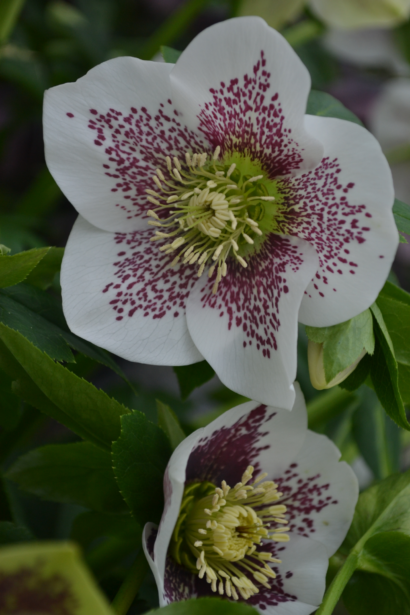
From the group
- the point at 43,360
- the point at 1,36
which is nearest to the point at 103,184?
the point at 43,360

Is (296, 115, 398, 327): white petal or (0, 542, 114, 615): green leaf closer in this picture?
(0, 542, 114, 615): green leaf

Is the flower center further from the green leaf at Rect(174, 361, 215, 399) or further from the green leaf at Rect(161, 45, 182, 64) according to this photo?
the green leaf at Rect(161, 45, 182, 64)

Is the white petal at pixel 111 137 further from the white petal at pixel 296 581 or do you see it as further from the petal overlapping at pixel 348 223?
the white petal at pixel 296 581

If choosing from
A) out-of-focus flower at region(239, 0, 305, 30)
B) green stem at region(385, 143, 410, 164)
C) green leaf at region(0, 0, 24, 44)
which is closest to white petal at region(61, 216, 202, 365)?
green leaf at region(0, 0, 24, 44)

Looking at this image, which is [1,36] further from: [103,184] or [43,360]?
[43,360]

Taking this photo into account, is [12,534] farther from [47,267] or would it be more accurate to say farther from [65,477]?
[47,267]

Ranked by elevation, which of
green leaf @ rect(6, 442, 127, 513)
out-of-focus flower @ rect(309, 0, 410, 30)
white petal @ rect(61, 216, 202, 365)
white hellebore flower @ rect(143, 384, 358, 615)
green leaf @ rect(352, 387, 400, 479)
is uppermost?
out-of-focus flower @ rect(309, 0, 410, 30)

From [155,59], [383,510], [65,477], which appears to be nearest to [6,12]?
[155,59]
